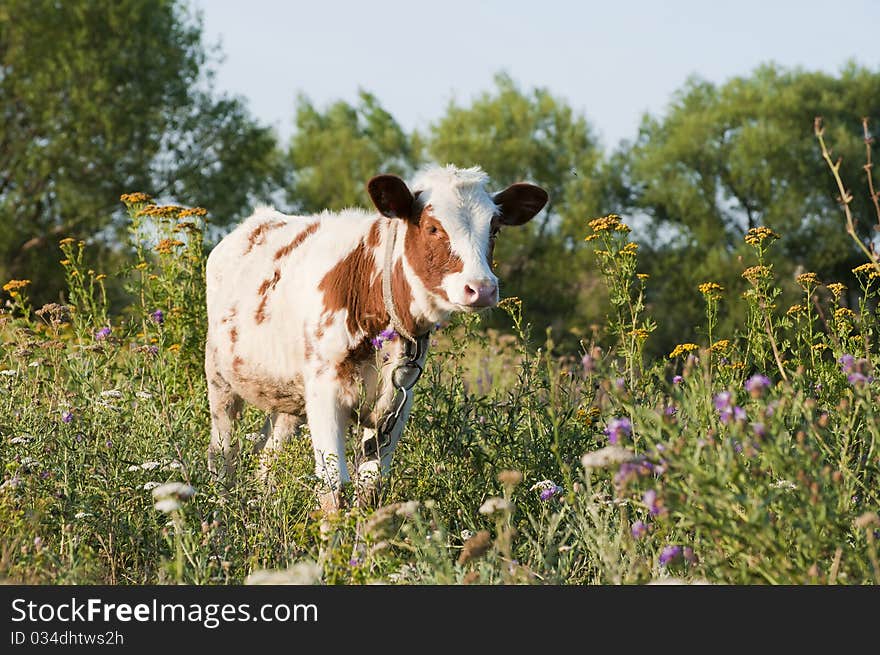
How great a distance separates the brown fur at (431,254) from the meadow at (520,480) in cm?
64

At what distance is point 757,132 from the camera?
3203cm

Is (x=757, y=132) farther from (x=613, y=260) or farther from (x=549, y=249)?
(x=613, y=260)

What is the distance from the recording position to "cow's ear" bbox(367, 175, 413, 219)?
206 inches

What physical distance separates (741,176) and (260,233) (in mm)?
28027

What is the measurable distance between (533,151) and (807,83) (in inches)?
349

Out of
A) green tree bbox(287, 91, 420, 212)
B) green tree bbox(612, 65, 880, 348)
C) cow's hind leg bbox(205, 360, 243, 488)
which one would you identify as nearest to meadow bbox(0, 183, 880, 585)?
cow's hind leg bbox(205, 360, 243, 488)

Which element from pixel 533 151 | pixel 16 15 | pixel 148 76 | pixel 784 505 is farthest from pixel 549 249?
pixel 784 505

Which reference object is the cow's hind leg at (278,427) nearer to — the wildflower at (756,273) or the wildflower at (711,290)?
the wildflower at (711,290)

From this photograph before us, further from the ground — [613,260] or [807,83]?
[807,83]

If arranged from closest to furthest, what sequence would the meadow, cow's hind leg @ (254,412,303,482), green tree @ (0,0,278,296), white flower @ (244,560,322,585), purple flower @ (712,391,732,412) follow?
white flower @ (244,560,322,585)
purple flower @ (712,391,732,412)
the meadow
cow's hind leg @ (254,412,303,482)
green tree @ (0,0,278,296)

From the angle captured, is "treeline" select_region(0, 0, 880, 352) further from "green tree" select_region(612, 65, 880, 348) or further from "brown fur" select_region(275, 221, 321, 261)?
"brown fur" select_region(275, 221, 321, 261)

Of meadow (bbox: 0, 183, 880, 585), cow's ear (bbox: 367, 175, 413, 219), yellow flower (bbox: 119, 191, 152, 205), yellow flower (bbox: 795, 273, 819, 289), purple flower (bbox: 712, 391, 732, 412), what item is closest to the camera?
purple flower (bbox: 712, 391, 732, 412)

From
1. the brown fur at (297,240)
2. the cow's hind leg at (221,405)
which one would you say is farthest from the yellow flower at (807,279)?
the cow's hind leg at (221,405)

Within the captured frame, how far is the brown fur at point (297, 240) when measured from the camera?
20.6ft
